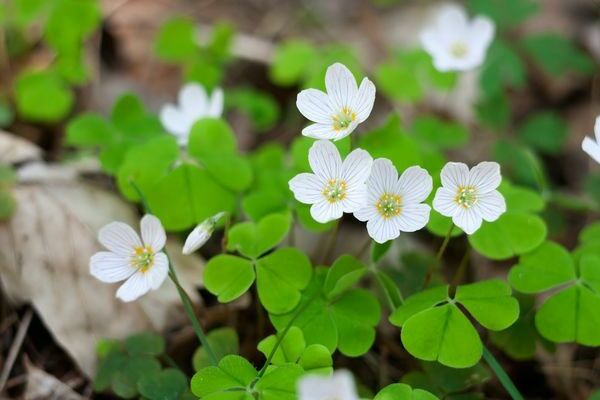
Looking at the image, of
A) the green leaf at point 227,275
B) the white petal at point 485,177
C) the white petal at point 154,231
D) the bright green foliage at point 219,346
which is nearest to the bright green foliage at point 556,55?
the white petal at point 485,177

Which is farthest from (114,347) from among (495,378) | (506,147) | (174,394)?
(506,147)

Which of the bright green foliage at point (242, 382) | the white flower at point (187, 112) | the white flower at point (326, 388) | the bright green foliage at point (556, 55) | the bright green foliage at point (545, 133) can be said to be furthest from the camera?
the bright green foliage at point (556, 55)

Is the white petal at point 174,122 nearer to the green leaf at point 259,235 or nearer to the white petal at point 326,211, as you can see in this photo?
the green leaf at point 259,235

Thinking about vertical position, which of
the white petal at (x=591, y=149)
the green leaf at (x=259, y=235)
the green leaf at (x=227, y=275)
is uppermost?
the white petal at (x=591, y=149)

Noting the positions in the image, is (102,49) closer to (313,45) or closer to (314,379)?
(313,45)

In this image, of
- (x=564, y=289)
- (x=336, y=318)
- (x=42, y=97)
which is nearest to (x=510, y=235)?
(x=564, y=289)

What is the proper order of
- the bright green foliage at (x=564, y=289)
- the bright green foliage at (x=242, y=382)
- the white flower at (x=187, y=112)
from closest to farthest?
the bright green foliage at (x=242, y=382) < the bright green foliage at (x=564, y=289) < the white flower at (x=187, y=112)

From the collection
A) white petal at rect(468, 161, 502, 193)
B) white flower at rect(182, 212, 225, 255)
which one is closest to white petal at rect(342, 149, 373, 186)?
white petal at rect(468, 161, 502, 193)

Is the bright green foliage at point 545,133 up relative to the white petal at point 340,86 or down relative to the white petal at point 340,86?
down
